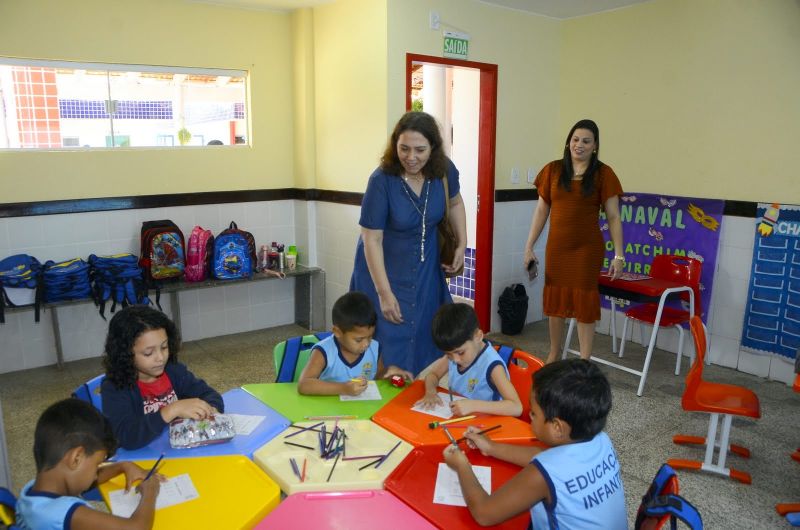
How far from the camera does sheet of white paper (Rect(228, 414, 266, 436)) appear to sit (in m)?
1.88

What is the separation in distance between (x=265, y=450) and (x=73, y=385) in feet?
9.37

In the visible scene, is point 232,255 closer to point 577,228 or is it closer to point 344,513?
point 577,228

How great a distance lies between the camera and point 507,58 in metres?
4.90

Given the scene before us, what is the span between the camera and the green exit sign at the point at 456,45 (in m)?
4.45

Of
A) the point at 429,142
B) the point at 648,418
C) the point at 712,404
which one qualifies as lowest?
the point at 648,418

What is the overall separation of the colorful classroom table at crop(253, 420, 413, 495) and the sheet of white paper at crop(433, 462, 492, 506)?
13 cm

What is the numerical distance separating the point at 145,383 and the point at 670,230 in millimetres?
3962

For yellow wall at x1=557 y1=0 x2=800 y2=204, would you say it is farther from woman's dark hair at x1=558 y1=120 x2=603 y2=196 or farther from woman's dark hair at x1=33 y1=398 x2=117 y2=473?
woman's dark hair at x1=33 y1=398 x2=117 y2=473

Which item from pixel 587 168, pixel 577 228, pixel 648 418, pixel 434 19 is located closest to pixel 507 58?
pixel 434 19

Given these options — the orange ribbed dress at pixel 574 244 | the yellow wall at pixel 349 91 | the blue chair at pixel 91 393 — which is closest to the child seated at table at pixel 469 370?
the blue chair at pixel 91 393

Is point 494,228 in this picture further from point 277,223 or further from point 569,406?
point 569,406

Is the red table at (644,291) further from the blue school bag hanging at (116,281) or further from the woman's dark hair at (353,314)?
the blue school bag hanging at (116,281)

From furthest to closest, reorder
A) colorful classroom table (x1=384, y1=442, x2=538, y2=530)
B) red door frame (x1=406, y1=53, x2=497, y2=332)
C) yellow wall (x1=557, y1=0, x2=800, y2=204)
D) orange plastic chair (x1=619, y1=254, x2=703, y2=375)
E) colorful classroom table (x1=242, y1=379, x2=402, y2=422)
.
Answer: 1. red door frame (x1=406, y1=53, x2=497, y2=332)
2. orange plastic chair (x1=619, y1=254, x2=703, y2=375)
3. yellow wall (x1=557, y1=0, x2=800, y2=204)
4. colorful classroom table (x1=242, y1=379, x2=402, y2=422)
5. colorful classroom table (x1=384, y1=442, x2=538, y2=530)

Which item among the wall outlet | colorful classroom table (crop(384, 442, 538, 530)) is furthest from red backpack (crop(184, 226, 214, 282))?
colorful classroom table (crop(384, 442, 538, 530))
